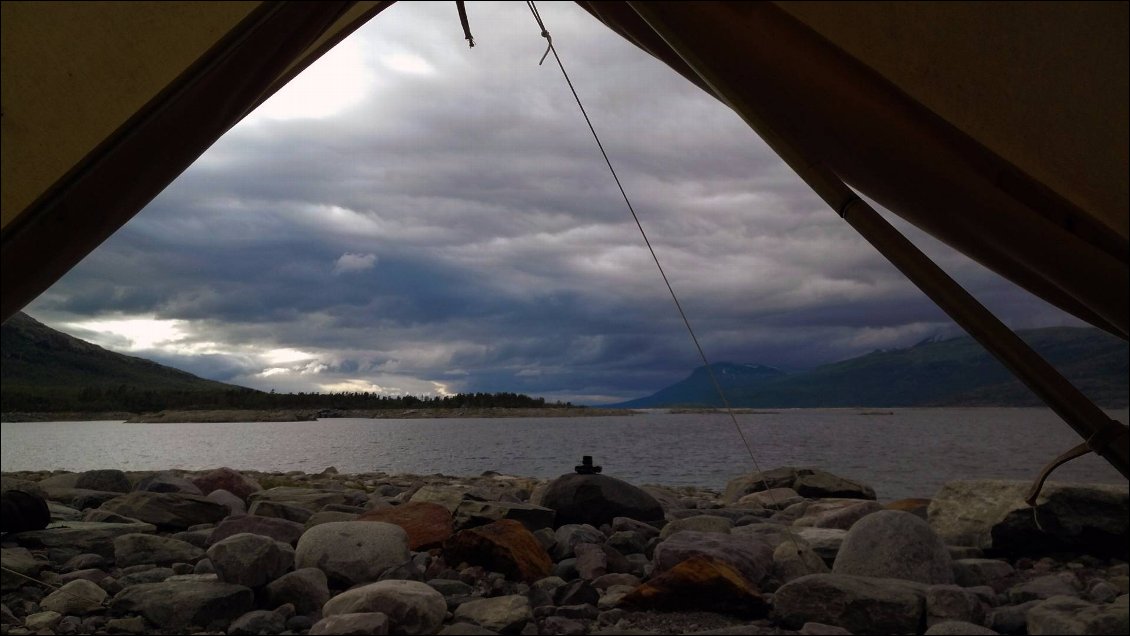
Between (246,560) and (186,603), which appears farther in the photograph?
(246,560)

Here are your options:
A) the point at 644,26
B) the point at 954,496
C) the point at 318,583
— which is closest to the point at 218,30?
the point at 644,26

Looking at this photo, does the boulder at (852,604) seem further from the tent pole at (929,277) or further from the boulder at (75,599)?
the boulder at (75,599)

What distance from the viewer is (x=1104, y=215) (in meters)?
2.21

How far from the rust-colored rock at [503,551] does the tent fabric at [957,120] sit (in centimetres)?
423

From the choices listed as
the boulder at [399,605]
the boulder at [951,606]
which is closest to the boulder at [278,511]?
the boulder at [399,605]

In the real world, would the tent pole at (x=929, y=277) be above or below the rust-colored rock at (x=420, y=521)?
above

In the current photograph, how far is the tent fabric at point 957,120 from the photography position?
2.19 m

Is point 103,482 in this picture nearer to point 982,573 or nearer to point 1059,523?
point 982,573

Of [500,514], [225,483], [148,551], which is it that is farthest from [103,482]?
[500,514]

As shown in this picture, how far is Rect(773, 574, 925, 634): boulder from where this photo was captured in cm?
468

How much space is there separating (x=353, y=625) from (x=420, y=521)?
2.55m

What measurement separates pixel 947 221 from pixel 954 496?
690 centimetres

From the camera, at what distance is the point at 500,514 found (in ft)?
23.8

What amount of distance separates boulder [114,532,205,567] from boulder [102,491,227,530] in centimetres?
130
